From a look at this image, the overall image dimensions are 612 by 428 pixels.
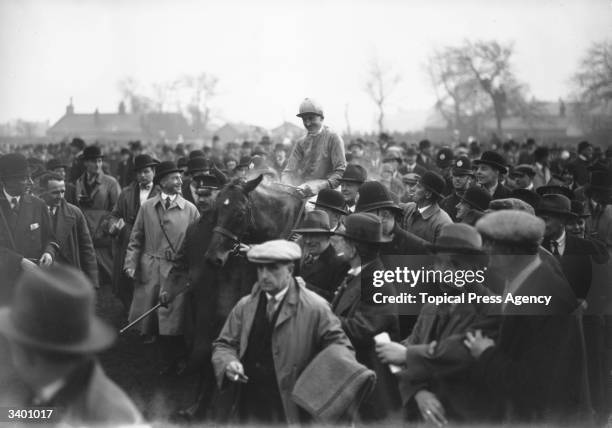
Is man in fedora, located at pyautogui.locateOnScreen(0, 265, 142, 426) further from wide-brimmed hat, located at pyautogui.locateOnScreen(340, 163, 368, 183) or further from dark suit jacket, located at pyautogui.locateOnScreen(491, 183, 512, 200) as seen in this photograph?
dark suit jacket, located at pyautogui.locateOnScreen(491, 183, 512, 200)

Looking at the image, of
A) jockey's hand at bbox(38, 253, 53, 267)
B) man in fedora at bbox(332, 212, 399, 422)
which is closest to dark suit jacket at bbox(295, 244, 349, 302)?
man in fedora at bbox(332, 212, 399, 422)

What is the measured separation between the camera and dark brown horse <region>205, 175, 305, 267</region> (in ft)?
17.9

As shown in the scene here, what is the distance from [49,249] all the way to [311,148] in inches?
124

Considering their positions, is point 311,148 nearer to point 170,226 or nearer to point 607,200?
point 170,226

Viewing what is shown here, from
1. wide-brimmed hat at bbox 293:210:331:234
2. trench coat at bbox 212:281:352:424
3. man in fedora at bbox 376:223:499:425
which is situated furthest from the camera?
wide-brimmed hat at bbox 293:210:331:234

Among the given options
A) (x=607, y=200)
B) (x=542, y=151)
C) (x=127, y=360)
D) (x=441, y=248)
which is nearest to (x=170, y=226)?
(x=127, y=360)

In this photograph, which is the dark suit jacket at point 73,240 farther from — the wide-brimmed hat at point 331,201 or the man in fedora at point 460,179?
the man in fedora at point 460,179

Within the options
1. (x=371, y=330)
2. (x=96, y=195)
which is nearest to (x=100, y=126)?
(x=96, y=195)

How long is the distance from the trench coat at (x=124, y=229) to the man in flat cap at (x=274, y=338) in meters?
4.42

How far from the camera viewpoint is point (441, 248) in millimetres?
3934

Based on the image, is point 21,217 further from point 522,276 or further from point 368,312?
point 522,276

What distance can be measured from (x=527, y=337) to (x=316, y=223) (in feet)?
7.24

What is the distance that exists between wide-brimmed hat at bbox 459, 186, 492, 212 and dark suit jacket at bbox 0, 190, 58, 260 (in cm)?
439

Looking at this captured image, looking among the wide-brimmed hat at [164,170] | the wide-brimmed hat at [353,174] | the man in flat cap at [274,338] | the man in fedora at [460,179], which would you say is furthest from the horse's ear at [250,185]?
the man in fedora at [460,179]
